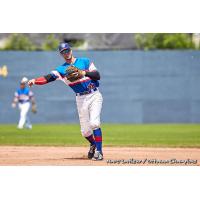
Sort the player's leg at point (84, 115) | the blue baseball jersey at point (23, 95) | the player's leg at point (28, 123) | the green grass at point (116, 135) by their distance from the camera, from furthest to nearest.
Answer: the player's leg at point (28, 123) → the blue baseball jersey at point (23, 95) → the green grass at point (116, 135) → the player's leg at point (84, 115)

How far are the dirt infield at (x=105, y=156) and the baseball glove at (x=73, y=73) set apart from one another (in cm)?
119

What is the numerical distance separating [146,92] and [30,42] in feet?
11.3

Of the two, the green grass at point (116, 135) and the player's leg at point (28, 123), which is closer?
the green grass at point (116, 135)

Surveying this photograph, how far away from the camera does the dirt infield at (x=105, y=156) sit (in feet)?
32.7

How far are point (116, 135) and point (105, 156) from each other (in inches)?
144

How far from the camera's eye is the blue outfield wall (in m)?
13.4

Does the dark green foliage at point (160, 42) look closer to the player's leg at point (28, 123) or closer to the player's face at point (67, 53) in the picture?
the player's leg at point (28, 123)

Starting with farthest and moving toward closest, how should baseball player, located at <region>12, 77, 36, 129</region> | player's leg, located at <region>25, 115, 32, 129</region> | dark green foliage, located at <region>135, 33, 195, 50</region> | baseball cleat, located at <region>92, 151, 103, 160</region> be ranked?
dark green foliage, located at <region>135, 33, 195, 50</region> < player's leg, located at <region>25, 115, 32, 129</region> < baseball player, located at <region>12, 77, 36, 129</region> < baseball cleat, located at <region>92, 151, 103, 160</region>

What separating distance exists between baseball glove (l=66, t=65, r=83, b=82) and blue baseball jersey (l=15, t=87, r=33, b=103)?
15.7ft

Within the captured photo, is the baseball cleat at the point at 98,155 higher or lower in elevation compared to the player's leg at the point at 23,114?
lower

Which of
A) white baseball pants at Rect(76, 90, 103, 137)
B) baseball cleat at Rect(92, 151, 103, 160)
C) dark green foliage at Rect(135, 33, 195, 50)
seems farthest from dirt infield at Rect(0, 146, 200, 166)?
dark green foliage at Rect(135, 33, 195, 50)

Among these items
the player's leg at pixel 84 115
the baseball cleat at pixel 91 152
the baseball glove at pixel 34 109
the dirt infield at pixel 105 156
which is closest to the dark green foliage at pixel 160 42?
the baseball glove at pixel 34 109

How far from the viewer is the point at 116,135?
14.2 metres

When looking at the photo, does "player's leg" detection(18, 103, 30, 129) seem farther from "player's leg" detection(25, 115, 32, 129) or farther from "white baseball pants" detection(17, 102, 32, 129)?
"player's leg" detection(25, 115, 32, 129)
